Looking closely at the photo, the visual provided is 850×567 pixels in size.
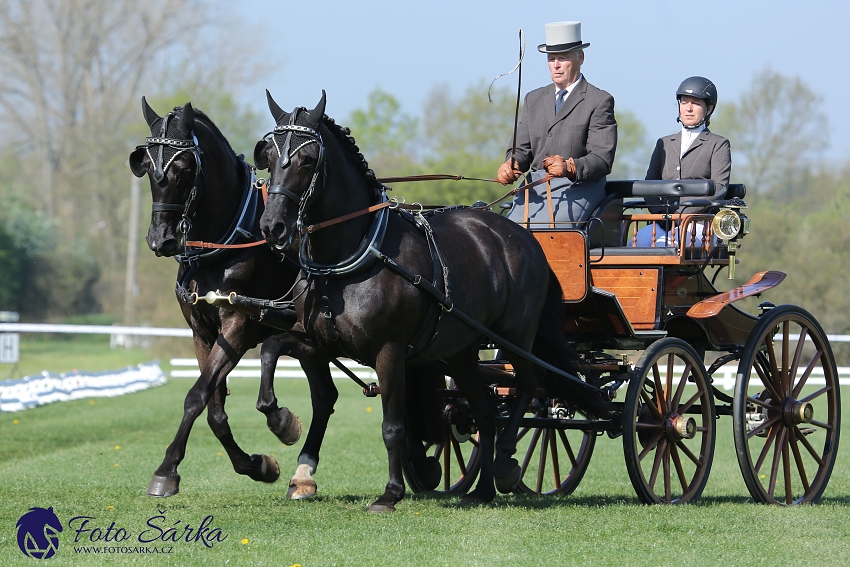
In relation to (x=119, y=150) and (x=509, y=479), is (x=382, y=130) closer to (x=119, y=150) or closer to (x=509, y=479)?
(x=119, y=150)

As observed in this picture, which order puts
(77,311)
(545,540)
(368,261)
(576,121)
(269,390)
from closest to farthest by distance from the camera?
(545,540), (368,261), (269,390), (576,121), (77,311)

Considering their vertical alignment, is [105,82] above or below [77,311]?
above

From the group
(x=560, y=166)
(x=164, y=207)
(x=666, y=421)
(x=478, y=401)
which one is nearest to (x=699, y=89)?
(x=560, y=166)

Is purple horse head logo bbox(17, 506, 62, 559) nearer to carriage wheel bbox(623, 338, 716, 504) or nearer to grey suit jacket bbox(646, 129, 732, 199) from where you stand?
carriage wheel bbox(623, 338, 716, 504)

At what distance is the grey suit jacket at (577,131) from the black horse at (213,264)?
2005 mm

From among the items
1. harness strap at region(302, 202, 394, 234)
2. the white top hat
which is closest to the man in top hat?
the white top hat

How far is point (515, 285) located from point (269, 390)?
1647 millimetres

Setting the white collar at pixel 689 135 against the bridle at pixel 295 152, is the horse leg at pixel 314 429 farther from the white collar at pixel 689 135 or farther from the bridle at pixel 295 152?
the white collar at pixel 689 135

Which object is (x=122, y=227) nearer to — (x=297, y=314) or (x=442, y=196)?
(x=442, y=196)

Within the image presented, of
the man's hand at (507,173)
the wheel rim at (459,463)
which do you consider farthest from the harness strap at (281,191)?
the wheel rim at (459,463)

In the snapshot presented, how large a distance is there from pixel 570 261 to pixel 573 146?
884 millimetres

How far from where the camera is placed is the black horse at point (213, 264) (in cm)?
618

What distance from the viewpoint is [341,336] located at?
6.00m

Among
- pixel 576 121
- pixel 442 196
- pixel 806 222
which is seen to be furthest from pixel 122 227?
pixel 576 121
